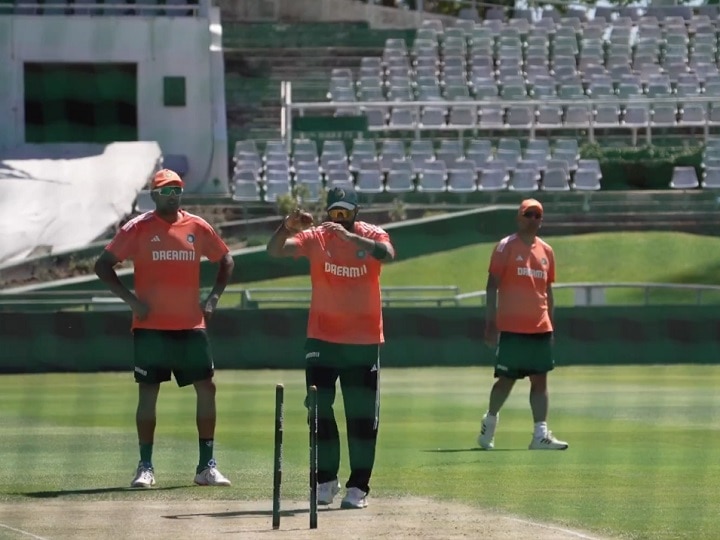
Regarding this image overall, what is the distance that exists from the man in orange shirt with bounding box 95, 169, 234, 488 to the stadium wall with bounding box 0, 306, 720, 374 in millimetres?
12473

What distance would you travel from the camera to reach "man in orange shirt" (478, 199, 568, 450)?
1157 cm

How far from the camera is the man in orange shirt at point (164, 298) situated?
946cm

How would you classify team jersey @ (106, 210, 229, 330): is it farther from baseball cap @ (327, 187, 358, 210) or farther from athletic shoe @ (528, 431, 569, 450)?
athletic shoe @ (528, 431, 569, 450)

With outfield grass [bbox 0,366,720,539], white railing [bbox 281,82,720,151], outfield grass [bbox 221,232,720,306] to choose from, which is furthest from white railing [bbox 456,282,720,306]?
white railing [bbox 281,82,720,151]

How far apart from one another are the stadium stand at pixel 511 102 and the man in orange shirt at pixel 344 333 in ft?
68.6

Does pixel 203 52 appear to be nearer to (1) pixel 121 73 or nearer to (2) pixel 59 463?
(1) pixel 121 73

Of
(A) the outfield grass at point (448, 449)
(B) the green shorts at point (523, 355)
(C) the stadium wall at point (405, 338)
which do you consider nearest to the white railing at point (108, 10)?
(C) the stadium wall at point (405, 338)

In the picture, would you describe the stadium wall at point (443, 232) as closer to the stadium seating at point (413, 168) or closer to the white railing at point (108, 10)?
the stadium seating at point (413, 168)

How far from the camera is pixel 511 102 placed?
3181 cm

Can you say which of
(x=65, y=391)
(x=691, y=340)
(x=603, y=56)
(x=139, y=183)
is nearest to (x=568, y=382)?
(x=691, y=340)

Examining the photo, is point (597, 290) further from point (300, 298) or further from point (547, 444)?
point (547, 444)

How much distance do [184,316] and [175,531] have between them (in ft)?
6.20

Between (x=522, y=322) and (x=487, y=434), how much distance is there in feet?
2.66

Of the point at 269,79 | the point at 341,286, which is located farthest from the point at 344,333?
the point at 269,79
